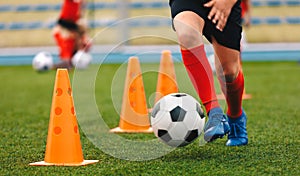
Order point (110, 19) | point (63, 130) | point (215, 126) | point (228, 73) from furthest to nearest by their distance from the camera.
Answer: point (110, 19) → point (228, 73) → point (215, 126) → point (63, 130)

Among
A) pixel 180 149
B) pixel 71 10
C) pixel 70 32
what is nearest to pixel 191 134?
pixel 180 149

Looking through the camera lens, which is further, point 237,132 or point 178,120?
point 237,132

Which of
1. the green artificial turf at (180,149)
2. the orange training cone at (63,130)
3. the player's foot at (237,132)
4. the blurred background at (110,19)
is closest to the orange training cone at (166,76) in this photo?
the green artificial turf at (180,149)

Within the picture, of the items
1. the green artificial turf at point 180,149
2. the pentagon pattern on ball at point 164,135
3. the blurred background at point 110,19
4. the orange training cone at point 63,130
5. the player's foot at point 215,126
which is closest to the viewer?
the green artificial turf at point 180,149

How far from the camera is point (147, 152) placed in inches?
134

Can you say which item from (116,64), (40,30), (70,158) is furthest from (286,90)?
(40,30)

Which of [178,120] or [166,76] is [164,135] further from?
[166,76]

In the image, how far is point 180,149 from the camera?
3504 millimetres

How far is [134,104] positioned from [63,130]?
1.26 metres

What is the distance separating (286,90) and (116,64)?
17.7 feet

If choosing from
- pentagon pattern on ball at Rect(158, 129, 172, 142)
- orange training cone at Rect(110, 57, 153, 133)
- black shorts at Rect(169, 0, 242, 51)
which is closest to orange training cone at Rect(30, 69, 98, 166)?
pentagon pattern on ball at Rect(158, 129, 172, 142)

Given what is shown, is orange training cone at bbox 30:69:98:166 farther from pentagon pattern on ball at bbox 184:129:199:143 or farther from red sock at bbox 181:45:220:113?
red sock at bbox 181:45:220:113

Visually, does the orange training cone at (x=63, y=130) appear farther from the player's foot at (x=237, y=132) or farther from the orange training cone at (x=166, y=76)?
the orange training cone at (x=166, y=76)

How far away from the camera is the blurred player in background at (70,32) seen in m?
9.88
